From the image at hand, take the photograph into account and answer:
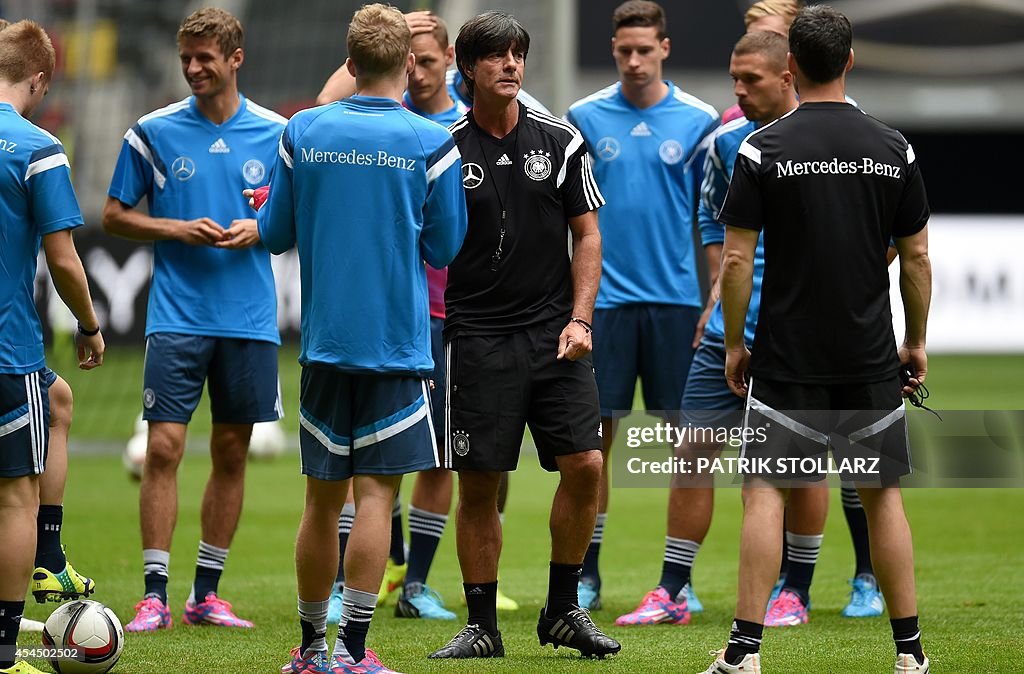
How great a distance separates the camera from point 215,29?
6555 mm

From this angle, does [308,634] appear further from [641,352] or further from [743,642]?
[641,352]

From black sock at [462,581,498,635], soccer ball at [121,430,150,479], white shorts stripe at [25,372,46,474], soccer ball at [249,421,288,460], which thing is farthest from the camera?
soccer ball at [249,421,288,460]

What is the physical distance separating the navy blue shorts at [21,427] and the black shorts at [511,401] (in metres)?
1.46

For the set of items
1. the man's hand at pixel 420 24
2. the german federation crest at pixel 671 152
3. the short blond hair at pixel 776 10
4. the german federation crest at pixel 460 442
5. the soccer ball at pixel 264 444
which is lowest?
the soccer ball at pixel 264 444

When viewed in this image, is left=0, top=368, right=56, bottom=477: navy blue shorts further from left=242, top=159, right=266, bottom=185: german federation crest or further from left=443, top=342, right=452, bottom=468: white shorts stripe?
left=242, top=159, right=266, bottom=185: german federation crest

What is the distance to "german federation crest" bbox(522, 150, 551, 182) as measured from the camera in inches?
217

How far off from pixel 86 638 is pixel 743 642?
2.26 meters

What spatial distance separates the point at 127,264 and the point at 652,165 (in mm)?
9755

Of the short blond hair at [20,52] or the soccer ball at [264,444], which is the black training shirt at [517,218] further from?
the soccer ball at [264,444]

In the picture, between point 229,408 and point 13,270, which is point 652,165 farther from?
point 13,270

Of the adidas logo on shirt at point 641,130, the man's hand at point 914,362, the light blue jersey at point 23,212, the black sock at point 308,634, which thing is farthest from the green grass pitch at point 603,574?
the adidas logo on shirt at point 641,130

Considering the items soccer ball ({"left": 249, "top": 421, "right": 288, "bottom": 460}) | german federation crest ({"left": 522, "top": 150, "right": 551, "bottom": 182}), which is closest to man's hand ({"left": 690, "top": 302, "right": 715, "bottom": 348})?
german federation crest ({"left": 522, "top": 150, "right": 551, "bottom": 182})

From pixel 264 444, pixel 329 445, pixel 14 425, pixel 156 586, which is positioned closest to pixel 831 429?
pixel 329 445

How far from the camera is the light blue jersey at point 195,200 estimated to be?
6609 mm
